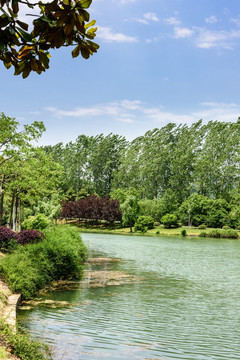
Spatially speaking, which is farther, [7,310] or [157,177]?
[157,177]

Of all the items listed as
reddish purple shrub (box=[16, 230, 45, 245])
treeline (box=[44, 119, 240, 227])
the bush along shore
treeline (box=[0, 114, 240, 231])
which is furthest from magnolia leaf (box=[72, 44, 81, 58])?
treeline (box=[44, 119, 240, 227])

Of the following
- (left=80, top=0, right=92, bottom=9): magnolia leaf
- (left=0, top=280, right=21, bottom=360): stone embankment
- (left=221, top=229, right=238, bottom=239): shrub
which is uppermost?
(left=80, top=0, right=92, bottom=9): magnolia leaf

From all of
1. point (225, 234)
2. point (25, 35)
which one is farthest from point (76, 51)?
point (225, 234)

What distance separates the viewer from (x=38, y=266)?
1212 centimetres

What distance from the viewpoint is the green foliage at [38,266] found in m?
10.5

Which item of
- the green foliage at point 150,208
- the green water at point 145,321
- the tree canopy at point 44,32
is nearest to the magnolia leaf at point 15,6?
the tree canopy at point 44,32

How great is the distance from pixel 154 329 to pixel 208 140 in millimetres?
66369

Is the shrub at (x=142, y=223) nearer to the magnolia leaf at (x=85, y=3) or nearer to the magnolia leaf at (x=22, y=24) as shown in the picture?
the magnolia leaf at (x=22, y=24)

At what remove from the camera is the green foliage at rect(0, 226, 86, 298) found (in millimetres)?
10492

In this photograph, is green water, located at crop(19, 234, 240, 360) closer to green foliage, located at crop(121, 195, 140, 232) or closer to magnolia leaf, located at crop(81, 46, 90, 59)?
magnolia leaf, located at crop(81, 46, 90, 59)

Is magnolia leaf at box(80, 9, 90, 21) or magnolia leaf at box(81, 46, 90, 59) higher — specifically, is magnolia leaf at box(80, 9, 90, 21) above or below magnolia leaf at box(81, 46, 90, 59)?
above

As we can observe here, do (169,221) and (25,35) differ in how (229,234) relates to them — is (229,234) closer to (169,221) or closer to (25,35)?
(169,221)

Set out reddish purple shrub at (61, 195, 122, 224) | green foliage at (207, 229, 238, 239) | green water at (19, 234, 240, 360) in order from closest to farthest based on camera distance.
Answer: green water at (19, 234, 240, 360), green foliage at (207, 229, 238, 239), reddish purple shrub at (61, 195, 122, 224)

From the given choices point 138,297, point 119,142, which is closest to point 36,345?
point 138,297
